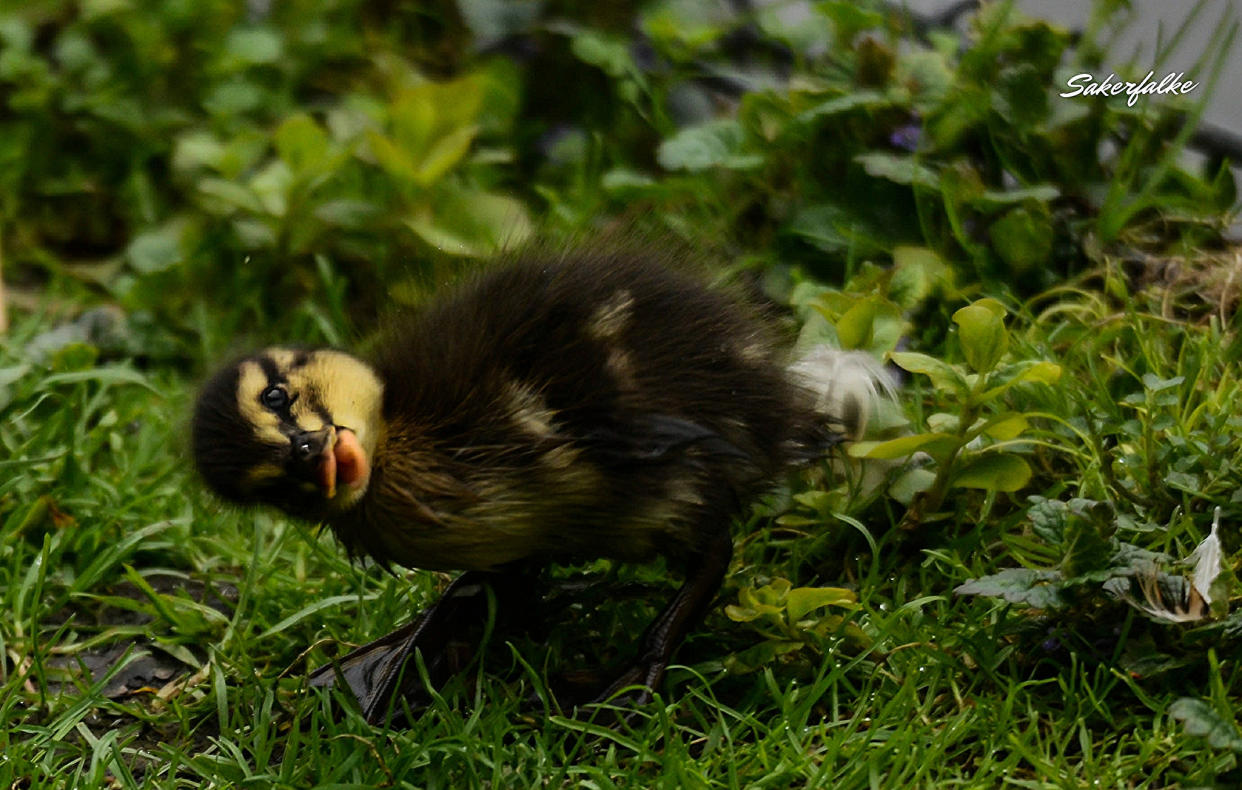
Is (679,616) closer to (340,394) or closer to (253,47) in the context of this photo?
(340,394)

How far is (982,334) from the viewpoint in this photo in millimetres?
3057

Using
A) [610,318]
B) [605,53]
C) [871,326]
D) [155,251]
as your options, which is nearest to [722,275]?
[871,326]

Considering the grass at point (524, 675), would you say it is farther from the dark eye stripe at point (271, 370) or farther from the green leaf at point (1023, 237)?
the dark eye stripe at point (271, 370)

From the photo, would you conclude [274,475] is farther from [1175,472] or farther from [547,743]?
[1175,472]

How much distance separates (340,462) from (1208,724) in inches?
60.4

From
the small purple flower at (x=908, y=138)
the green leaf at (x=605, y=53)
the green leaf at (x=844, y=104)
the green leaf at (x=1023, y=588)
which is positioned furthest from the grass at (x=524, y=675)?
the green leaf at (x=605, y=53)

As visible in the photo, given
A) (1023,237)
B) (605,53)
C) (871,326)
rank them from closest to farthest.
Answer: (871,326) < (1023,237) < (605,53)

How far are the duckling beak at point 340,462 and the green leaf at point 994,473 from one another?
1248mm

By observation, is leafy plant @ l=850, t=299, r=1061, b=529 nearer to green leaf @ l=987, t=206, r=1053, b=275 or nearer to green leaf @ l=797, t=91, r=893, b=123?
green leaf @ l=987, t=206, r=1053, b=275

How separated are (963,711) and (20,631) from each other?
1957 millimetres

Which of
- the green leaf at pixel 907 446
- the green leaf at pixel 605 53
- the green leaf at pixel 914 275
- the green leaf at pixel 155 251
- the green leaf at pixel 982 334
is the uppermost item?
the green leaf at pixel 982 334

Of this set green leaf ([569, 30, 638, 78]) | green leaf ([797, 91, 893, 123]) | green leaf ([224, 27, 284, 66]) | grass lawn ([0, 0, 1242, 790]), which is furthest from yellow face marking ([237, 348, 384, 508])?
green leaf ([224, 27, 284, 66])

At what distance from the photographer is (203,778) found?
2.89 meters

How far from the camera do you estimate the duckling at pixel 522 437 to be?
9.28 ft
